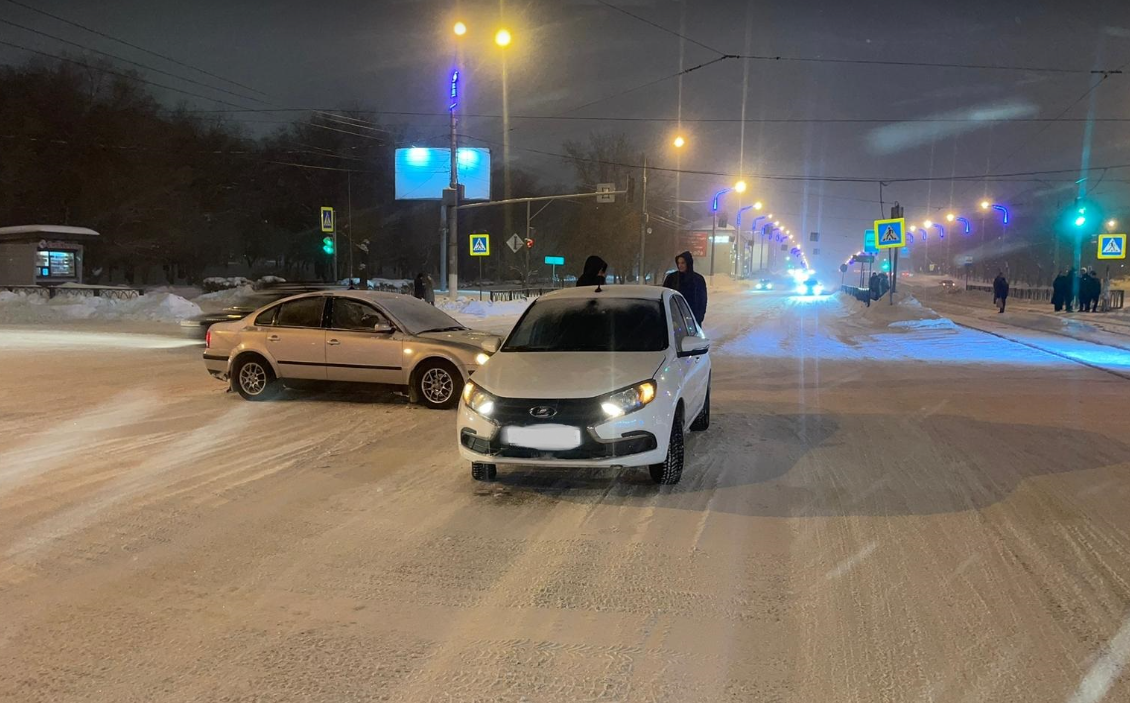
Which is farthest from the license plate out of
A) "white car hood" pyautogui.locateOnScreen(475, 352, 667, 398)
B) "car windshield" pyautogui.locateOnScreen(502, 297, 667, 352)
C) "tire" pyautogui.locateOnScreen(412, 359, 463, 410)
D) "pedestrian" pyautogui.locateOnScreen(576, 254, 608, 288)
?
"pedestrian" pyautogui.locateOnScreen(576, 254, 608, 288)

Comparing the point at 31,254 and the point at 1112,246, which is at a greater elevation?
the point at 1112,246

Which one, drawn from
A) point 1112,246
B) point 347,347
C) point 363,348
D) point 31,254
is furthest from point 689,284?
point 31,254

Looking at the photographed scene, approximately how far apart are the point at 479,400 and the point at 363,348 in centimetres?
417

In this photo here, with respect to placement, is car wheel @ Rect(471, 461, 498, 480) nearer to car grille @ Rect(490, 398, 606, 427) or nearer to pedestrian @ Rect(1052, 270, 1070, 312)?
car grille @ Rect(490, 398, 606, 427)

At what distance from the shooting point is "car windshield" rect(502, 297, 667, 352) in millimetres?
6992

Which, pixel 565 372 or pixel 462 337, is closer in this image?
pixel 565 372

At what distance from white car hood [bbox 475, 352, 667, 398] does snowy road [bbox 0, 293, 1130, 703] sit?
0.87m

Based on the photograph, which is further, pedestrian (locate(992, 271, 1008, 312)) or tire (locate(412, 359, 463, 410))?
pedestrian (locate(992, 271, 1008, 312))

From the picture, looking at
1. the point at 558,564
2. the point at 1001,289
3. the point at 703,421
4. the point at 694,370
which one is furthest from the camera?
the point at 1001,289

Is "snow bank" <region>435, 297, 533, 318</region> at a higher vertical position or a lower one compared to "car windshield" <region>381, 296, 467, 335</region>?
lower

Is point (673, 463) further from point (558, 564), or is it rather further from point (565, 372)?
point (558, 564)

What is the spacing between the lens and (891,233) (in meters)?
26.5

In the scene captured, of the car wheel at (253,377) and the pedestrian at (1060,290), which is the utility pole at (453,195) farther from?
the pedestrian at (1060,290)

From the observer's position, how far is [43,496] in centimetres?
610
